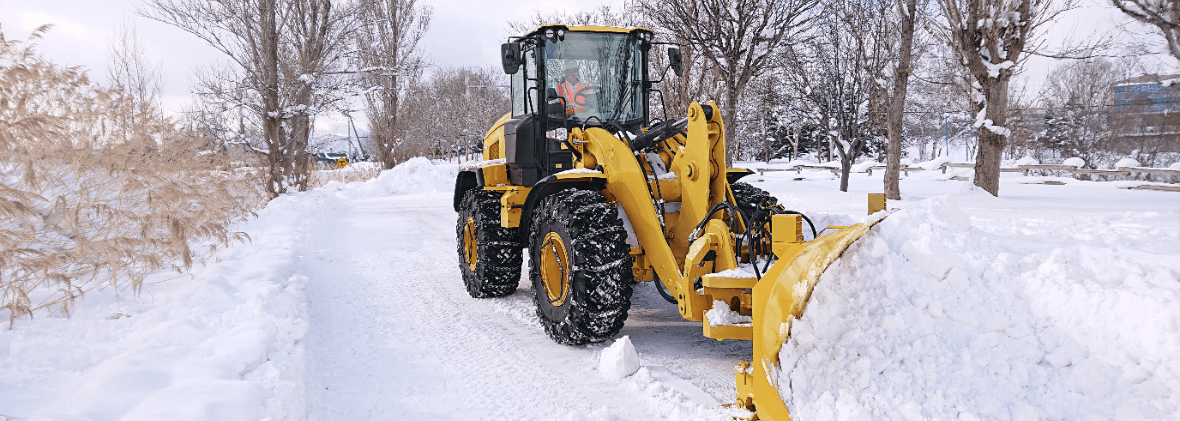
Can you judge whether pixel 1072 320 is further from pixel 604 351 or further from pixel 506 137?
pixel 506 137

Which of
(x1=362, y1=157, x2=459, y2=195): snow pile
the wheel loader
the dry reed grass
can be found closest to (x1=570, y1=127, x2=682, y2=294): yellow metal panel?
the wheel loader

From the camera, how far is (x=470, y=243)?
264 inches

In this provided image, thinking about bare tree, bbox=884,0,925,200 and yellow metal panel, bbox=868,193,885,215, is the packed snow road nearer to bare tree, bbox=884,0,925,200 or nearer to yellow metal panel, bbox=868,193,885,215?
yellow metal panel, bbox=868,193,885,215

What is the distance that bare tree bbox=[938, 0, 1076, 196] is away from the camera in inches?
418

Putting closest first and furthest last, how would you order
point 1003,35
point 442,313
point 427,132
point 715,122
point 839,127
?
1. point 715,122
2. point 442,313
3. point 1003,35
4. point 839,127
5. point 427,132

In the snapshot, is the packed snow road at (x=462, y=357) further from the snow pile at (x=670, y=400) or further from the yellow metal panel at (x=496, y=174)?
the yellow metal panel at (x=496, y=174)

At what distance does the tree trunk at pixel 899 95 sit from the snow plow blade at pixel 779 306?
11.5m

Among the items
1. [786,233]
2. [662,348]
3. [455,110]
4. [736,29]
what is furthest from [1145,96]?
[455,110]

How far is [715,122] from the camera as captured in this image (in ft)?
12.8

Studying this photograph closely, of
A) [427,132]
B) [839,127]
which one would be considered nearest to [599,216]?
[839,127]

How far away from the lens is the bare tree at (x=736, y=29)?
483 inches

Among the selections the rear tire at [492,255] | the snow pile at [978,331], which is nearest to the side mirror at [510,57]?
the rear tire at [492,255]

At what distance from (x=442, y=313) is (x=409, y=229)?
635cm

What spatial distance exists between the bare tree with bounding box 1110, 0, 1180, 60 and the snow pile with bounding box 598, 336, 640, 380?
932cm
